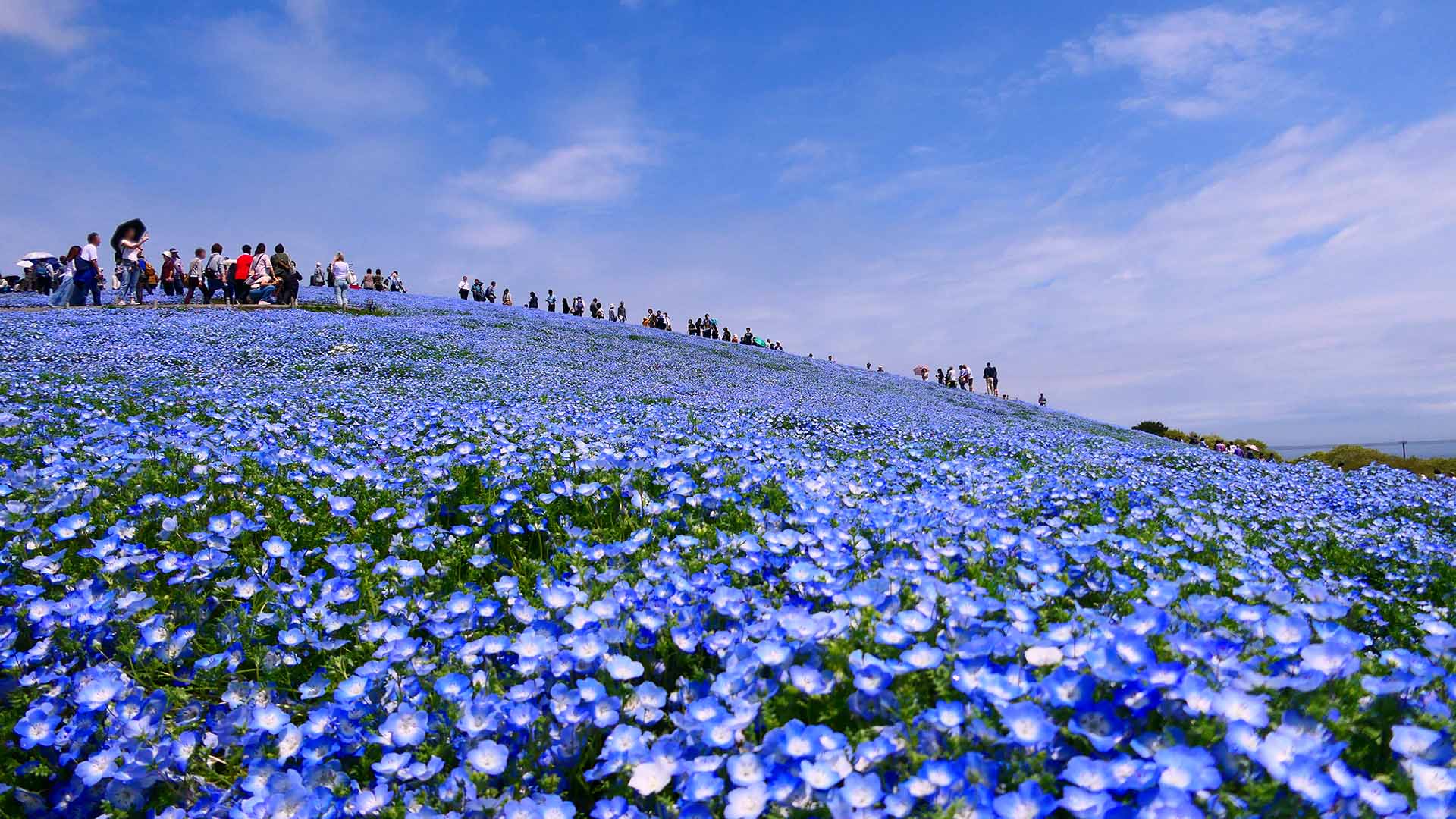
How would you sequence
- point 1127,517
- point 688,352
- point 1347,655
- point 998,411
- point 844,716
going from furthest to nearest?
point 688,352 < point 998,411 < point 1127,517 < point 844,716 < point 1347,655

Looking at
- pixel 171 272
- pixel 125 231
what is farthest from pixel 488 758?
pixel 171 272

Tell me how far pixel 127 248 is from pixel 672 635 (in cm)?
2026

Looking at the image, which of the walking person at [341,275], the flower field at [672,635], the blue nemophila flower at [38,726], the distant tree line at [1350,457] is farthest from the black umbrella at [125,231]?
the distant tree line at [1350,457]

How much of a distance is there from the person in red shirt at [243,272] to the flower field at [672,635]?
16.6 metres

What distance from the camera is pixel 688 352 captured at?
25.2 m

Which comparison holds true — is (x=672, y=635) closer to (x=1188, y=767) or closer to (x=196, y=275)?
(x=1188, y=767)

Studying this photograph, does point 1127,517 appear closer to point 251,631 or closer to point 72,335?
point 251,631

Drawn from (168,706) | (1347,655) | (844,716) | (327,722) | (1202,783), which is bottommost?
(168,706)

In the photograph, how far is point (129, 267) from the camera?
18562 mm

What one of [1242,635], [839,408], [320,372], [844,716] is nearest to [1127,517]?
[1242,635]

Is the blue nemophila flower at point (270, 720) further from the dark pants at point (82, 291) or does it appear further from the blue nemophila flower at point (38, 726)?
the dark pants at point (82, 291)

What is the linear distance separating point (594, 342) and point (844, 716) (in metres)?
21.9

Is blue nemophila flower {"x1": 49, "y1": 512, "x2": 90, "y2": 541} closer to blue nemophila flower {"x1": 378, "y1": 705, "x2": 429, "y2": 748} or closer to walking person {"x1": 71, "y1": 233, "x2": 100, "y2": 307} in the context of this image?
blue nemophila flower {"x1": 378, "y1": 705, "x2": 429, "y2": 748}

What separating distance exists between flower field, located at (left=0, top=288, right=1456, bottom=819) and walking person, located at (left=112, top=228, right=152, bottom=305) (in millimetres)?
13855
